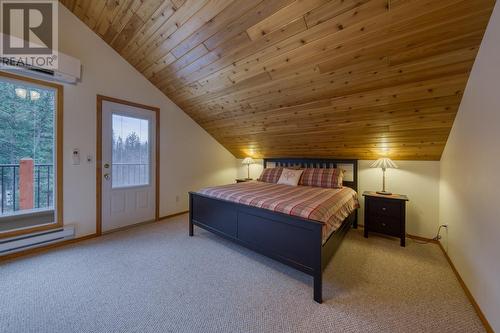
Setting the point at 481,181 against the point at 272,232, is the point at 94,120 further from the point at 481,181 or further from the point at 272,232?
the point at 481,181

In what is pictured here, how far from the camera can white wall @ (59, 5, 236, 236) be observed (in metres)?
2.73

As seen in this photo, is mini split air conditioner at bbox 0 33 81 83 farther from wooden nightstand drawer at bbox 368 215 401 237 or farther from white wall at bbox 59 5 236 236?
wooden nightstand drawer at bbox 368 215 401 237

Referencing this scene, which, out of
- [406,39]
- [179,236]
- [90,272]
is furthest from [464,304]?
[90,272]

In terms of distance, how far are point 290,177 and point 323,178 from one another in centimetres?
57

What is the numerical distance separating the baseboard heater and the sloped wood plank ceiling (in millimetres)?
2695

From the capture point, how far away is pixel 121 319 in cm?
147

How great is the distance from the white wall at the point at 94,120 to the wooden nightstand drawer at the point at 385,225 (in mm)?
3501

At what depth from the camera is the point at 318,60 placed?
6.93 ft

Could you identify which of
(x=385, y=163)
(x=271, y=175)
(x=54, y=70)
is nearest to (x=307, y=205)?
(x=385, y=163)

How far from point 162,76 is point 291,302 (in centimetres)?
364

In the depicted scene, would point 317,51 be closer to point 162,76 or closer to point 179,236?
point 162,76

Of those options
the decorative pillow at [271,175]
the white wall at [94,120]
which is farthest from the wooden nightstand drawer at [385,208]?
the white wall at [94,120]

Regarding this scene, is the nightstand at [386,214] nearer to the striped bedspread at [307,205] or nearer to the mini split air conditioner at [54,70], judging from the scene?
the striped bedspread at [307,205]
